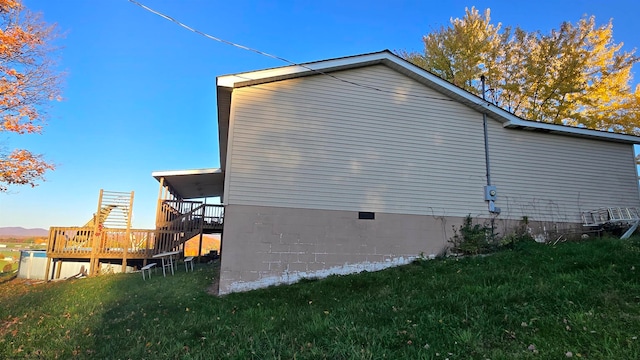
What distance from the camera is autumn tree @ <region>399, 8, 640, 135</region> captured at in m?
15.9

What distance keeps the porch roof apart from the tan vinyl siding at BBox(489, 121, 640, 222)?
936 cm

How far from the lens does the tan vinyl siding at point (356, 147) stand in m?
8.91

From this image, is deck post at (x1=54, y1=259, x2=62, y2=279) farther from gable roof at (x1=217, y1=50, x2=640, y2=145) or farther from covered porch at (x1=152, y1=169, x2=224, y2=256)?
gable roof at (x1=217, y1=50, x2=640, y2=145)

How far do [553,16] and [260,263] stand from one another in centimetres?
1741

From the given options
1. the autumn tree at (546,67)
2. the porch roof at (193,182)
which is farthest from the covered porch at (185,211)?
the autumn tree at (546,67)

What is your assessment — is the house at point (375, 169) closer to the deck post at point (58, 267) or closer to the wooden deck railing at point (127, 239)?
the wooden deck railing at point (127, 239)

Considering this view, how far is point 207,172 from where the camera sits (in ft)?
43.3

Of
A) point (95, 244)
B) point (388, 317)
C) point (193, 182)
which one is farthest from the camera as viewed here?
point (193, 182)

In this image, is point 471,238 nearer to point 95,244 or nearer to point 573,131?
point 573,131

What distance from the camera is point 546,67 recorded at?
17.1 meters

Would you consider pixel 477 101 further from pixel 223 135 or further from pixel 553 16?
pixel 553 16

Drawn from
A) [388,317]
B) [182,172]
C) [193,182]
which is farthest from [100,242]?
[388,317]

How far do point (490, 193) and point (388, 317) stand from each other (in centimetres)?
675

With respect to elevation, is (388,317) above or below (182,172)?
below
